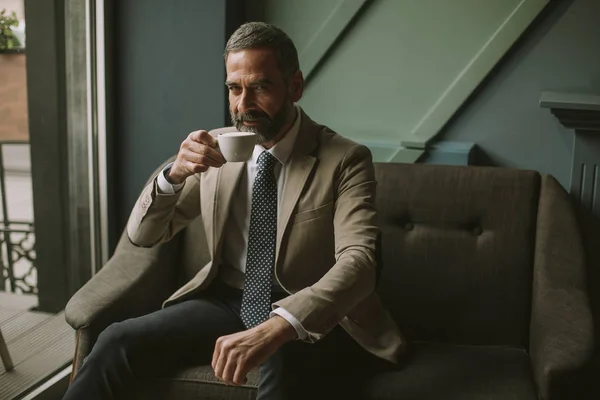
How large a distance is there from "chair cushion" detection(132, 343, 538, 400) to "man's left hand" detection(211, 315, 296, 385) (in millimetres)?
280

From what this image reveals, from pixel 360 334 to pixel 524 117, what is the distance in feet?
3.16

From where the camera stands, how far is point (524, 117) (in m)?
2.29

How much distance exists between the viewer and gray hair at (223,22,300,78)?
5.73 ft

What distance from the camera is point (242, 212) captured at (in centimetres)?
192

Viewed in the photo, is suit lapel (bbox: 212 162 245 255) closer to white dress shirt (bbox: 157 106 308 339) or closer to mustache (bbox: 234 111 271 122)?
white dress shirt (bbox: 157 106 308 339)

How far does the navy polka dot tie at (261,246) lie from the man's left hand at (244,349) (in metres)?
0.36

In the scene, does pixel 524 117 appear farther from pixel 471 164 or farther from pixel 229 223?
pixel 229 223

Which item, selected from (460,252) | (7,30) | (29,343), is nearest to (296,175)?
Answer: (460,252)

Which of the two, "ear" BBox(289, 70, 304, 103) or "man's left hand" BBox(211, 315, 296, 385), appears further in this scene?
"ear" BBox(289, 70, 304, 103)

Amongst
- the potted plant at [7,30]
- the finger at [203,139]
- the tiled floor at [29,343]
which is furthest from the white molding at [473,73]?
the tiled floor at [29,343]

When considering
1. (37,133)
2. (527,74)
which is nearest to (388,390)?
(527,74)

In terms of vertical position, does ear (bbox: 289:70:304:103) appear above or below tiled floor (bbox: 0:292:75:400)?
above

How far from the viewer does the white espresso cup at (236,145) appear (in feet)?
5.01

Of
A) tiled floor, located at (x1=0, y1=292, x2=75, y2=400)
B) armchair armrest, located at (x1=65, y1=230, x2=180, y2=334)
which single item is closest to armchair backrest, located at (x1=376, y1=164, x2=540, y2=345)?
armchair armrest, located at (x1=65, y1=230, x2=180, y2=334)
